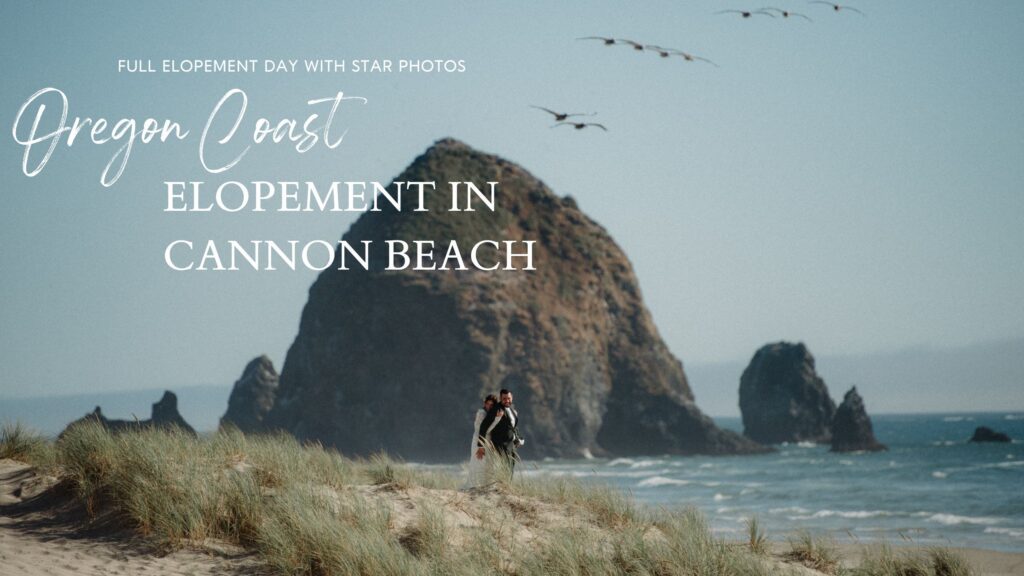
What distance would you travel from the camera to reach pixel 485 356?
83.2m

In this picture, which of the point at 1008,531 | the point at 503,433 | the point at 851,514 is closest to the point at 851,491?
the point at 851,514

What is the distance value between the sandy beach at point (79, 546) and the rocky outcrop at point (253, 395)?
90481mm

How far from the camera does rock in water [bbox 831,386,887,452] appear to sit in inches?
3465

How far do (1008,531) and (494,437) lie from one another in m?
19.9

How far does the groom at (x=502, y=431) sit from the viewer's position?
1398 cm

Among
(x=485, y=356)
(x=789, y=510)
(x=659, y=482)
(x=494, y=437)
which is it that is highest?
(x=485, y=356)

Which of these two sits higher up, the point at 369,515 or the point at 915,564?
the point at 369,515

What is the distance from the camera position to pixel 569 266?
95.2 m

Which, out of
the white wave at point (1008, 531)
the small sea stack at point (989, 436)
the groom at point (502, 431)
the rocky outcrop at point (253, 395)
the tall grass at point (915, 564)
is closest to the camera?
the tall grass at point (915, 564)

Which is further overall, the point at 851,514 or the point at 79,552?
the point at 851,514

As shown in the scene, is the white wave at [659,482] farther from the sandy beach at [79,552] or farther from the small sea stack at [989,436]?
the small sea stack at [989,436]

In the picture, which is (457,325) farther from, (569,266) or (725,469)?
(725,469)

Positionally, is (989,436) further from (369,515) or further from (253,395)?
(369,515)

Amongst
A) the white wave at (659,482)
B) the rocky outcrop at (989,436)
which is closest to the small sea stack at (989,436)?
the rocky outcrop at (989,436)
